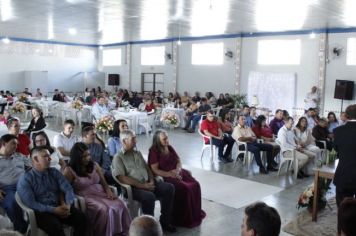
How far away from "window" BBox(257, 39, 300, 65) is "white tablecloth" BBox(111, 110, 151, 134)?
5382 mm

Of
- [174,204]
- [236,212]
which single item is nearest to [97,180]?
[174,204]

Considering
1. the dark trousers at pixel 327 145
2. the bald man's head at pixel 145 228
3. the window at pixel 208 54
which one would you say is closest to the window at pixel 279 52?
the window at pixel 208 54

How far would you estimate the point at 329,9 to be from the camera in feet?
28.1

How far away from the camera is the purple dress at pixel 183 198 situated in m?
4.39

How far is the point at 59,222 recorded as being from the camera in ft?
11.1

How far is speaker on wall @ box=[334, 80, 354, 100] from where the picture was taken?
37.7 feet

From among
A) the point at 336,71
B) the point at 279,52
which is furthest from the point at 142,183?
the point at 279,52

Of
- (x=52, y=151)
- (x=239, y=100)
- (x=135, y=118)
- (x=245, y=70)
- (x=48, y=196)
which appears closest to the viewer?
→ (x=48, y=196)

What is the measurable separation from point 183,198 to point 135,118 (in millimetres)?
6679

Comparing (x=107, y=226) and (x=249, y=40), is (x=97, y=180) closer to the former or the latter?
(x=107, y=226)

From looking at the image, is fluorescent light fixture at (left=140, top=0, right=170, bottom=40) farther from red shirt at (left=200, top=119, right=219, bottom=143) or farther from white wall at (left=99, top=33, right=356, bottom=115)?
white wall at (left=99, top=33, right=356, bottom=115)

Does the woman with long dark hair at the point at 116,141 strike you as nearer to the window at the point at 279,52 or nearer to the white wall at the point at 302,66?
the white wall at the point at 302,66

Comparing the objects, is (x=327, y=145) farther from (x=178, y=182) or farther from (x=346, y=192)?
(x=178, y=182)

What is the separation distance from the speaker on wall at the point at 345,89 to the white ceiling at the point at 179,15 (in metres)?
1.73
